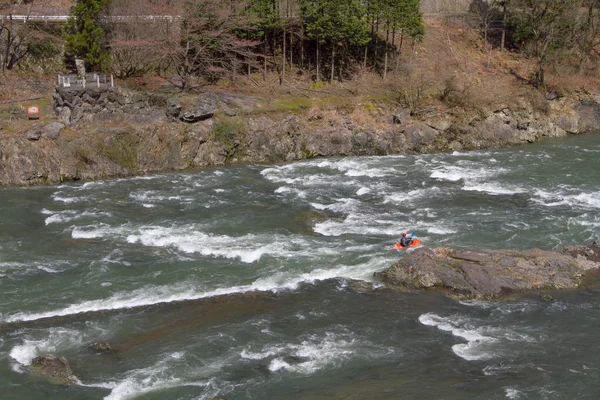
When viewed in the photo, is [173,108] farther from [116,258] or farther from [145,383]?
[145,383]

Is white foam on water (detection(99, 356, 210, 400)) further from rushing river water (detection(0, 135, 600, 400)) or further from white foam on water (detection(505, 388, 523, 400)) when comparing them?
white foam on water (detection(505, 388, 523, 400))

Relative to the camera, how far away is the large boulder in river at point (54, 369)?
766 inches

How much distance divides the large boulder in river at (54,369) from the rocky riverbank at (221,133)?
20501mm

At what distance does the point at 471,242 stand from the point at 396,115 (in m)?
19.9

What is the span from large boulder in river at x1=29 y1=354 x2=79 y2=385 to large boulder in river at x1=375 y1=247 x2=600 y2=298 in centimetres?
1133

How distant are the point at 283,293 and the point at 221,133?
20.5 metres

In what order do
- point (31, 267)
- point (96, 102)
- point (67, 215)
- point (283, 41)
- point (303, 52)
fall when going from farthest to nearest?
point (303, 52) < point (283, 41) < point (96, 102) < point (67, 215) < point (31, 267)

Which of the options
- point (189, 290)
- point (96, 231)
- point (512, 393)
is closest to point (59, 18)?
point (96, 231)

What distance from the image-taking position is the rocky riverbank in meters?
39.9

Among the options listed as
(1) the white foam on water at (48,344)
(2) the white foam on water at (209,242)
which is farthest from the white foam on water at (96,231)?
(1) the white foam on water at (48,344)

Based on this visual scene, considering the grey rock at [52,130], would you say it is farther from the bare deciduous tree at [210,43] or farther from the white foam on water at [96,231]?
the white foam on water at [96,231]

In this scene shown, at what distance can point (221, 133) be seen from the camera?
143 feet

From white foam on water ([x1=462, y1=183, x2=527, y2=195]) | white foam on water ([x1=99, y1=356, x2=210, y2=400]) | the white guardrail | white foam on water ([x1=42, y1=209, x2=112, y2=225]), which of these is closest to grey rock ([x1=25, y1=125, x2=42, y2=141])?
white foam on water ([x1=42, y1=209, x2=112, y2=225])

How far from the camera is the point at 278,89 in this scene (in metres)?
51.1
